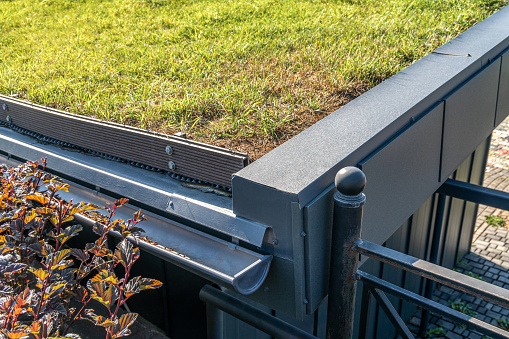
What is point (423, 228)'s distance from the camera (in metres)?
5.49

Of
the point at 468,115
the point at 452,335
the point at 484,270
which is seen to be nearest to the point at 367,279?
the point at 468,115

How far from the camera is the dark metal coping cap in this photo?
6.64 ft

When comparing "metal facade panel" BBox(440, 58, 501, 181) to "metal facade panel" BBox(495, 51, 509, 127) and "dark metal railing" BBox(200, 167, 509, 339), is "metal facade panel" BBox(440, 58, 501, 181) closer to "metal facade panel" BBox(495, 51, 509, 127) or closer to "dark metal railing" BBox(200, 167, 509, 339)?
"metal facade panel" BBox(495, 51, 509, 127)

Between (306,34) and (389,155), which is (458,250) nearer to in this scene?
(306,34)

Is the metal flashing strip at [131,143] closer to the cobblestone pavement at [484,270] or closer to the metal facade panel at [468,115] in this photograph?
the metal facade panel at [468,115]

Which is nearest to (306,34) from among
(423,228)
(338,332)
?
(423,228)

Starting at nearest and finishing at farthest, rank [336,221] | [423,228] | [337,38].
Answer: [336,221] < [337,38] < [423,228]

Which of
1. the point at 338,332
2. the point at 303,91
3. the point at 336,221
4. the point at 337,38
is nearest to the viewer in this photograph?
the point at 336,221

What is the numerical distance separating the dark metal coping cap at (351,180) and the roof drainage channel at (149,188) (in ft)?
1.51

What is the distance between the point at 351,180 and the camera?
6.66 feet

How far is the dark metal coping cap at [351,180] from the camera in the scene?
2.03m

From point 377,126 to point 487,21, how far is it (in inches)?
129

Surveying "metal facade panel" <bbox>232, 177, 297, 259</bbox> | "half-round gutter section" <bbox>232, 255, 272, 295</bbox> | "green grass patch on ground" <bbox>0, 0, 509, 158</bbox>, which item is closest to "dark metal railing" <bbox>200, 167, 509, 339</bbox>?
"half-round gutter section" <bbox>232, 255, 272, 295</bbox>

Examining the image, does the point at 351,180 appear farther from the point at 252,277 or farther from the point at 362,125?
the point at 362,125
